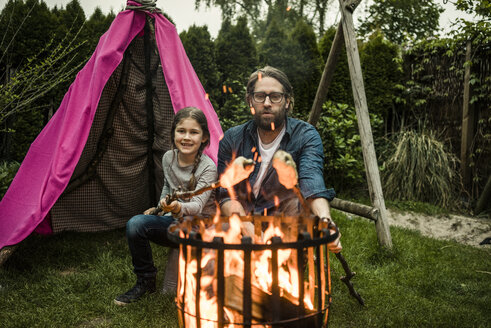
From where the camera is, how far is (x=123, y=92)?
3.13m

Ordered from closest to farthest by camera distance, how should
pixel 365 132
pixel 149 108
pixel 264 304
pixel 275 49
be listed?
1. pixel 264 304
2. pixel 365 132
3. pixel 149 108
4. pixel 275 49

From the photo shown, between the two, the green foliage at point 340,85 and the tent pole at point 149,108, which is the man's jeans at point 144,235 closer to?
the tent pole at point 149,108

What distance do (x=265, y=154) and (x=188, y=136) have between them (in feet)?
1.61

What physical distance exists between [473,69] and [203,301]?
5531mm

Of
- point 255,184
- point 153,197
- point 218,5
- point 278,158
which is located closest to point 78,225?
point 153,197

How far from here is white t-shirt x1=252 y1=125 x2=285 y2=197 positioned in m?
2.19

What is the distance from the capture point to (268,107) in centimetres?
216

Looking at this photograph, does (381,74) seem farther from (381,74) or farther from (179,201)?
(179,201)

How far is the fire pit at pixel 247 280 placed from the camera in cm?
122

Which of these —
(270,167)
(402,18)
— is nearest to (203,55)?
(270,167)

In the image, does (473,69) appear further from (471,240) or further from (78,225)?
(78,225)

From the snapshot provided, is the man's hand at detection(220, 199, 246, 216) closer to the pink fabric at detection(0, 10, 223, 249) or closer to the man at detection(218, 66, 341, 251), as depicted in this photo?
the man at detection(218, 66, 341, 251)

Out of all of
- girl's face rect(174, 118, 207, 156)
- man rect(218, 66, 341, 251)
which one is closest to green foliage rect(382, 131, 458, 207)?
man rect(218, 66, 341, 251)

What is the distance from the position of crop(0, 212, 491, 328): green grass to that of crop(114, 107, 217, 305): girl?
13cm
